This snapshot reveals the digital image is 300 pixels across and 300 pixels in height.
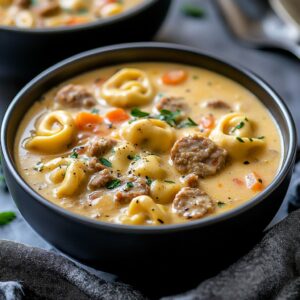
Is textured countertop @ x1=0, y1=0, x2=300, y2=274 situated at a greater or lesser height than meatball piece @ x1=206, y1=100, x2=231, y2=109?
lesser

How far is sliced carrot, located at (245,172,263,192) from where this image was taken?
3.64 meters

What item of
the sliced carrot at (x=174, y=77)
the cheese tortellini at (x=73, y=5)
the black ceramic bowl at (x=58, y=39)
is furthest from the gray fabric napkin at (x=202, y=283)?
the cheese tortellini at (x=73, y=5)

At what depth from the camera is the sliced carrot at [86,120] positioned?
4.06m

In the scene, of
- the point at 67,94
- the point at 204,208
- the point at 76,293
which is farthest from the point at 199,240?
the point at 67,94

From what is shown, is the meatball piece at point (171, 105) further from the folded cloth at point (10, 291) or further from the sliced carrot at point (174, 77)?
the folded cloth at point (10, 291)

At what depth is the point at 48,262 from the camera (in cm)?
359

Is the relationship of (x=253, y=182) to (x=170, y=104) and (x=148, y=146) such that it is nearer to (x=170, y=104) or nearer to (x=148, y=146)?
(x=148, y=146)

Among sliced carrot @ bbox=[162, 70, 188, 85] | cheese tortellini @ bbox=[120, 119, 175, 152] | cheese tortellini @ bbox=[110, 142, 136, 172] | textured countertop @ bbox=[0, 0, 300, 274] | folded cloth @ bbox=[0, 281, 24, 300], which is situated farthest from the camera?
textured countertop @ bbox=[0, 0, 300, 274]

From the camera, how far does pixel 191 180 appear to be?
3.62 metres

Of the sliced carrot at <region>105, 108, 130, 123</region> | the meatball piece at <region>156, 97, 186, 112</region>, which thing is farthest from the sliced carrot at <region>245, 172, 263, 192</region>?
the sliced carrot at <region>105, 108, 130, 123</region>

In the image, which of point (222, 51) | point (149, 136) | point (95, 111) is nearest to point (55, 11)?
point (222, 51)

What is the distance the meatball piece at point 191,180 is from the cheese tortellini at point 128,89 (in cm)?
77

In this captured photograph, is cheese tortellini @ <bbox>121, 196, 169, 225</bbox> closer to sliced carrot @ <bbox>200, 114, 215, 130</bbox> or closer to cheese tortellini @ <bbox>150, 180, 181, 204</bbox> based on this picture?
cheese tortellini @ <bbox>150, 180, 181, 204</bbox>

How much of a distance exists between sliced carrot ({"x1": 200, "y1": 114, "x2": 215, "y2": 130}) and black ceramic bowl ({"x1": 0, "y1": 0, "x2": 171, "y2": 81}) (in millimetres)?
1219
